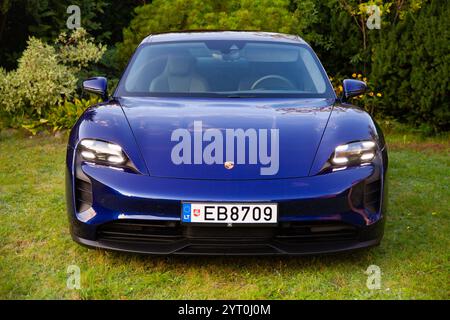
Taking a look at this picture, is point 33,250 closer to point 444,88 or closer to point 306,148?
point 306,148

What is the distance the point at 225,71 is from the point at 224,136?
1.19m

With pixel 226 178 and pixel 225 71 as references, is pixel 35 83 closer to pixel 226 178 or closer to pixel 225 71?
pixel 225 71

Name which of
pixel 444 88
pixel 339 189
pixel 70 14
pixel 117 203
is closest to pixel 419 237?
pixel 339 189

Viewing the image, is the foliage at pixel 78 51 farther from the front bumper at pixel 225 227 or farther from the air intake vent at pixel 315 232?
the air intake vent at pixel 315 232

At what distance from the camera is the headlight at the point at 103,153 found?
3510 millimetres

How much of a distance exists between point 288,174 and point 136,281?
96cm

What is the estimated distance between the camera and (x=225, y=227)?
3.32 m

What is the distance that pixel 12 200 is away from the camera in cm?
527

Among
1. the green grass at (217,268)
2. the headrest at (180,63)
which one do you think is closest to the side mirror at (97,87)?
the headrest at (180,63)

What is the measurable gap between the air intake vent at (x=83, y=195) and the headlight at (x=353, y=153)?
1.28 meters

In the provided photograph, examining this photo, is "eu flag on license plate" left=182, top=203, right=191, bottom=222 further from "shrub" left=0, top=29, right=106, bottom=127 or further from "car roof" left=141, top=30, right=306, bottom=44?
"shrub" left=0, top=29, right=106, bottom=127

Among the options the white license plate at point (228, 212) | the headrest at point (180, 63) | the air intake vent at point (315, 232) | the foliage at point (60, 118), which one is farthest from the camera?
the foliage at point (60, 118)
